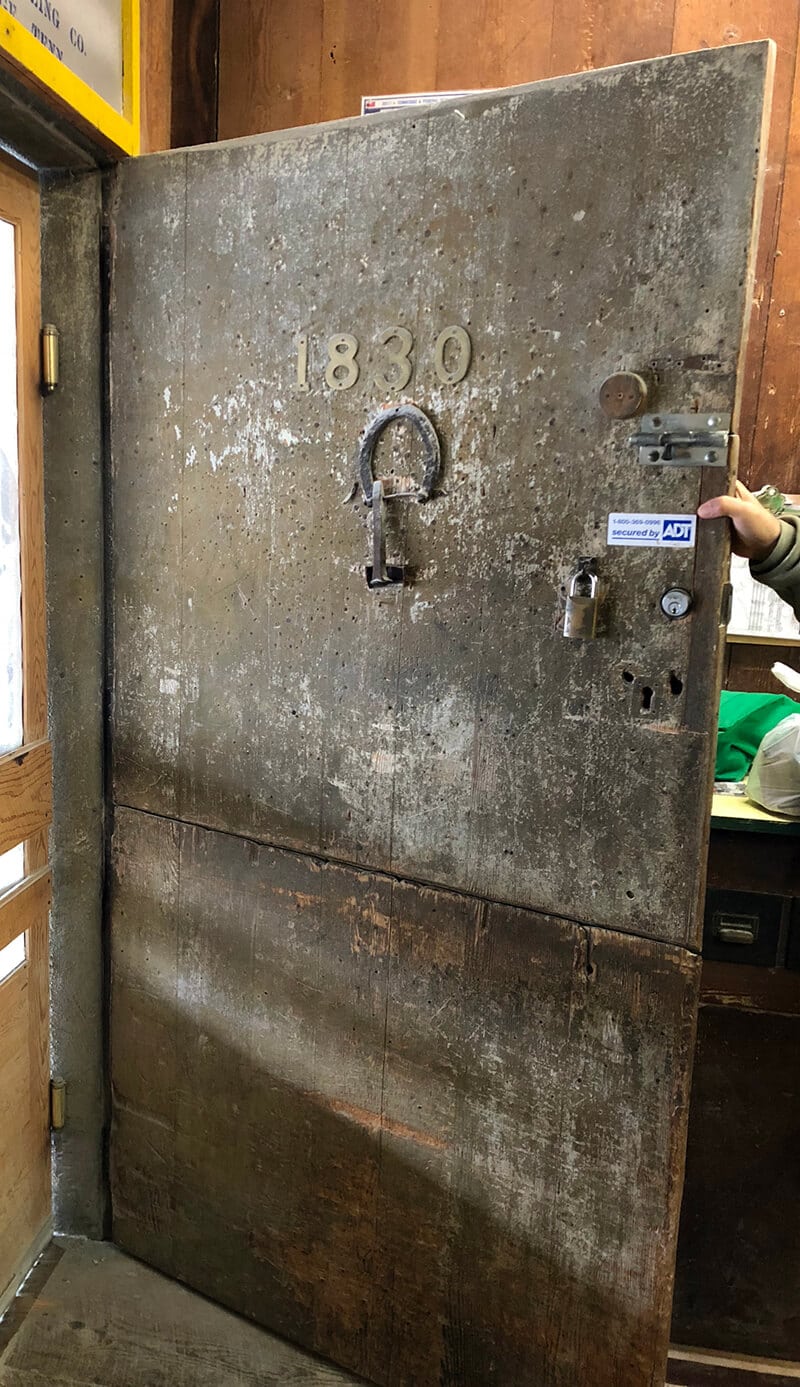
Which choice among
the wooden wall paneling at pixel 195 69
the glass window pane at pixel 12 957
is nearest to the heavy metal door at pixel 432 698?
the glass window pane at pixel 12 957

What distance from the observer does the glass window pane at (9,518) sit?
1.55 m

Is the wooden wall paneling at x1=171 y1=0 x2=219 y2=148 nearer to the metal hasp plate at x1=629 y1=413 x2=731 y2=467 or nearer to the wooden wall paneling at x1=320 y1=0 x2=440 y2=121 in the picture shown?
the wooden wall paneling at x1=320 y1=0 x2=440 y2=121

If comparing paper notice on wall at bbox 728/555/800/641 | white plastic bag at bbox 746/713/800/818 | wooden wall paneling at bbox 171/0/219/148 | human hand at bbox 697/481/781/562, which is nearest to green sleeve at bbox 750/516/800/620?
human hand at bbox 697/481/781/562

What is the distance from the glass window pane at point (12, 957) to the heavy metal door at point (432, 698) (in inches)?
8.3

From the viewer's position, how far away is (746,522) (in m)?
1.17

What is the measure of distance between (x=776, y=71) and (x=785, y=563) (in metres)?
1.28

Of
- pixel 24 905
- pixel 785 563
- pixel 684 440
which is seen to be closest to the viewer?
pixel 684 440

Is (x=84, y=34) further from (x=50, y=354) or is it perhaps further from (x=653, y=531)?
(x=653, y=531)

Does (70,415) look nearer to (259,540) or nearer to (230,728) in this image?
(259,540)

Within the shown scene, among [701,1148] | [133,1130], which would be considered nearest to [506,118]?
[701,1148]

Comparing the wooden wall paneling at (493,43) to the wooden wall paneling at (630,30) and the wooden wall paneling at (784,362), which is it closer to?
the wooden wall paneling at (630,30)

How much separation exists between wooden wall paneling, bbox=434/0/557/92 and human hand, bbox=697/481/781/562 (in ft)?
4.14

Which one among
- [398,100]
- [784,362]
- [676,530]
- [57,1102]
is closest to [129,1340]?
[57,1102]

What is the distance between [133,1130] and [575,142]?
1.91 meters
